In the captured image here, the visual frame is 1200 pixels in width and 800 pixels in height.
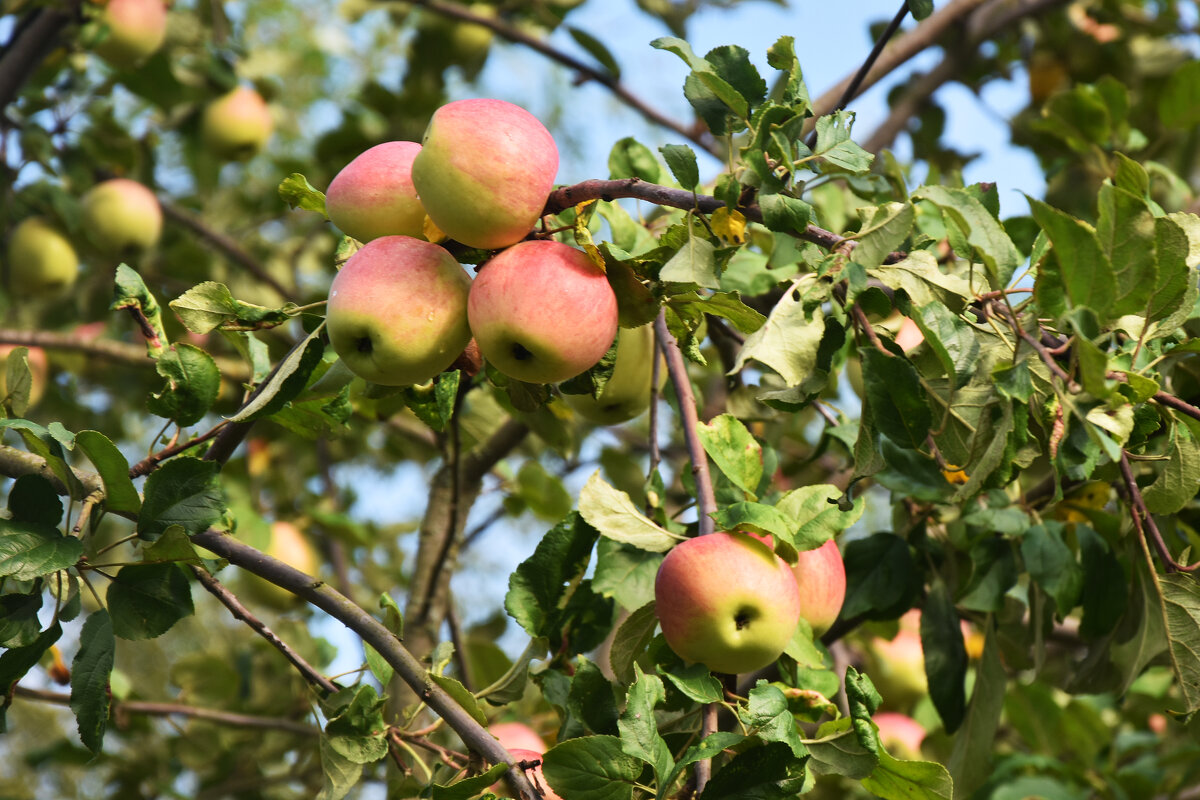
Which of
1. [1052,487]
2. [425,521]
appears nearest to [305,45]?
[425,521]

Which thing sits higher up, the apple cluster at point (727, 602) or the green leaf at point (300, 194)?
the green leaf at point (300, 194)

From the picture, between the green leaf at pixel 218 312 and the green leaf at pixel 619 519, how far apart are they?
1.06 feet

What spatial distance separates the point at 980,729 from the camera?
1.21 metres

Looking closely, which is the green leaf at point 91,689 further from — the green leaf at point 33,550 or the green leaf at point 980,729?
the green leaf at point 980,729

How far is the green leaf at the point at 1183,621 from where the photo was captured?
39.5 inches

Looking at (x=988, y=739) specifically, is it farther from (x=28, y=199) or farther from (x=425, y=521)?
(x=28, y=199)

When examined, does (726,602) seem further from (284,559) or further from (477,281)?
(284,559)

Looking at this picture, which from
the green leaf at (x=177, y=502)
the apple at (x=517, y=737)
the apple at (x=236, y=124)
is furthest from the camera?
the apple at (x=236, y=124)

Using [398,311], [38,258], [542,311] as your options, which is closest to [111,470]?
[398,311]

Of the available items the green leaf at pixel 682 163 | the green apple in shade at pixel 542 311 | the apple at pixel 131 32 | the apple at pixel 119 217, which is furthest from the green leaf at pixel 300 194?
the apple at pixel 119 217

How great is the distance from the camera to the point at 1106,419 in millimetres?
784

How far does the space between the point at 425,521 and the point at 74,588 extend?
942mm

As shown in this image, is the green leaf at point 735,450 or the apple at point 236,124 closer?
the green leaf at point 735,450

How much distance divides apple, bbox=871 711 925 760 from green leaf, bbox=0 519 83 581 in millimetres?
1398
